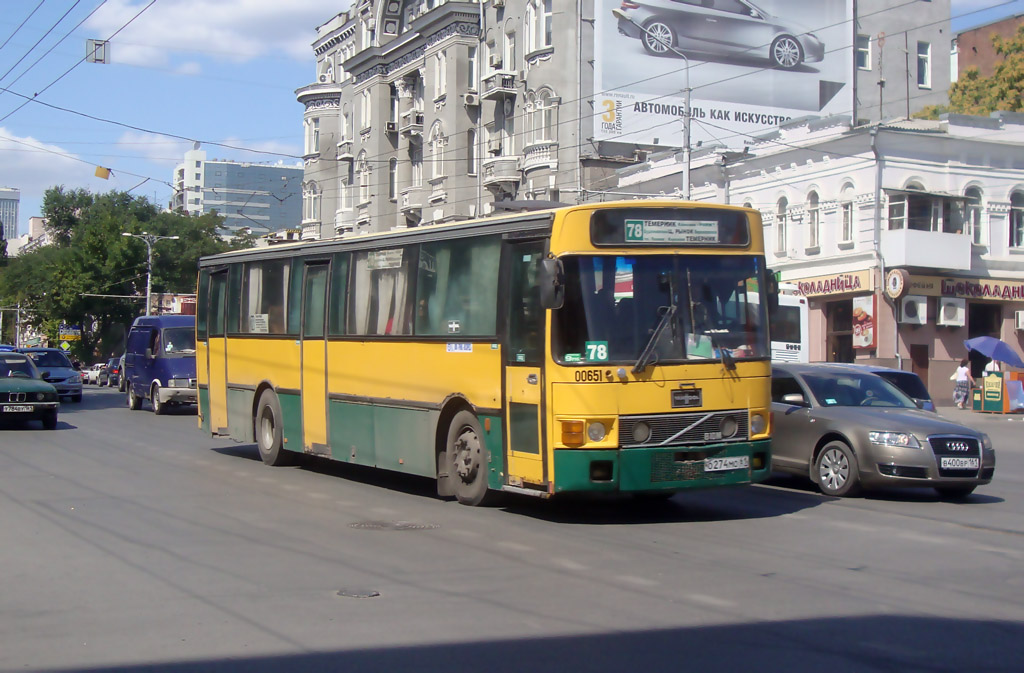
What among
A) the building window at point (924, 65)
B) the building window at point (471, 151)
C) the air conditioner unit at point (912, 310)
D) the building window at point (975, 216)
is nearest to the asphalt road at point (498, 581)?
the air conditioner unit at point (912, 310)

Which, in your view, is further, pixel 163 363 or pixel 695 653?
pixel 163 363

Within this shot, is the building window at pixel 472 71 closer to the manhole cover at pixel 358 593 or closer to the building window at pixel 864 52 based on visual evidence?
the building window at pixel 864 52

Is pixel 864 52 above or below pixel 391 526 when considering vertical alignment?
above

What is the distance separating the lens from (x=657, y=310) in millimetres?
10922

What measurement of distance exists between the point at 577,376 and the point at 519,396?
85 centimetres

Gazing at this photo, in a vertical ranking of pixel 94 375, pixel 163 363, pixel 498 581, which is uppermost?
pixel 163 363

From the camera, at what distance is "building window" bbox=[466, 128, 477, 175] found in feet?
173

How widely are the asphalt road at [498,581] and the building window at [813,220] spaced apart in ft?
82.8

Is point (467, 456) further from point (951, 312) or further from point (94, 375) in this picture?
point (94, 375)

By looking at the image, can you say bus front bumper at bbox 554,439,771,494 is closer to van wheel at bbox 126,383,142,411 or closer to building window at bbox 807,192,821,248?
van wheel at bbox 126,383,142,411

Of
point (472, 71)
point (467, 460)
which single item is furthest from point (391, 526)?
point (472, 71)

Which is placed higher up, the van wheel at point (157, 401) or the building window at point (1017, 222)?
the building window at point (1017, 222)

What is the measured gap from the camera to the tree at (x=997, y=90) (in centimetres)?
4981

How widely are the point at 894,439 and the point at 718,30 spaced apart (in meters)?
40.6
